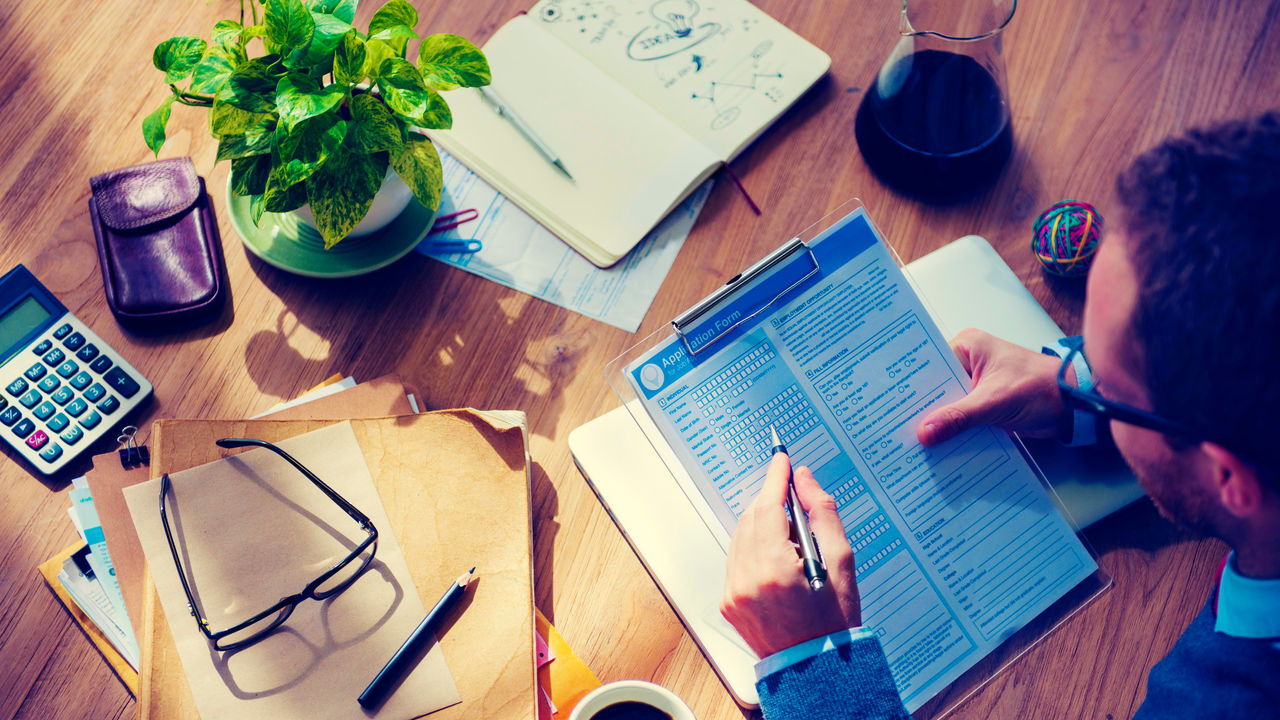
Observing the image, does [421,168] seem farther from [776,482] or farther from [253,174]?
[776,482]

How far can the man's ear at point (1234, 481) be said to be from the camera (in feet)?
1.84

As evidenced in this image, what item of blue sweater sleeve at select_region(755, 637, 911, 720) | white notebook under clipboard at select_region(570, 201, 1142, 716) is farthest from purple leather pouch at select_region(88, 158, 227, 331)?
blue sweater sleeve at select_region(755, 637, 911, 720)

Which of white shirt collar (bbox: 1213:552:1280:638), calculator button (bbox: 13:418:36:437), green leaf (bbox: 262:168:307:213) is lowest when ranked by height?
white shirt collar (bbox: 1213:552:1280:638)

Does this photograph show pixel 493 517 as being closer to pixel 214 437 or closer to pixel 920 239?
pixel 214 437

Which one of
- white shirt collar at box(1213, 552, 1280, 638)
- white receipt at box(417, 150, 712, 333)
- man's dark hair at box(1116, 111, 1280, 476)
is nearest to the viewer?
man's dark hair at box(1116, 111, 1280, 476)

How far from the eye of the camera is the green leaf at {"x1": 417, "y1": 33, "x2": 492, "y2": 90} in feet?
2.20

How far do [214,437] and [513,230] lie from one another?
1.20 ft

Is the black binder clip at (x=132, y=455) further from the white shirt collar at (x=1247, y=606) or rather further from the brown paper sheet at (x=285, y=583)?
the white shirt collar at (x=1247, y=606)

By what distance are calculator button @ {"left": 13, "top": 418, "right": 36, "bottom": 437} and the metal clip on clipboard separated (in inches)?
25.0

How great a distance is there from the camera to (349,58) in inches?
25.6

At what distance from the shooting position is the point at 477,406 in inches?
32.5

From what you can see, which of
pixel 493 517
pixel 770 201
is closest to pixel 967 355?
pixel 770 201

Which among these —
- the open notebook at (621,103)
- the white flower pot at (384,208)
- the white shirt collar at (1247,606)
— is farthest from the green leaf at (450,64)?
the white shirt collar at (1247,606)

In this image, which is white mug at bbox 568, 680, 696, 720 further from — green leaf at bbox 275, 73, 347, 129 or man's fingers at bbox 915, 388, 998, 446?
green leaf at bbox 275, 73, 347, 129
